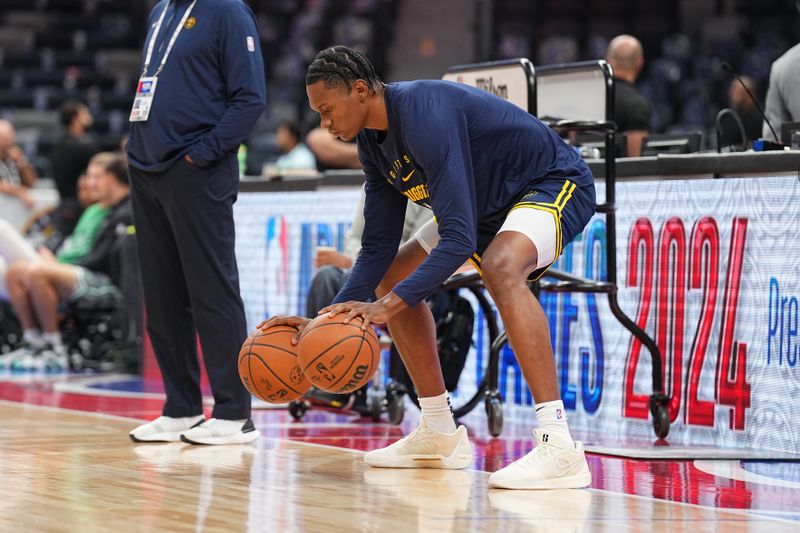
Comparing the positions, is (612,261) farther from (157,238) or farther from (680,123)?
(680,123)

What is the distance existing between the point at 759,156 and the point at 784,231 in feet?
1.15

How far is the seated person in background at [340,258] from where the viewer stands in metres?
5.91

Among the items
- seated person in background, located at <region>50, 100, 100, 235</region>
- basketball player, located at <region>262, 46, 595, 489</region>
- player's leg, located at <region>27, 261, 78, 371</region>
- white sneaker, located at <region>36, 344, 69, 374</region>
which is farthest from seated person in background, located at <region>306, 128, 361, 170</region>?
basketball player, located at <region>262, 46, 595, 489</region>

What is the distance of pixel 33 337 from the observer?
9.27 m

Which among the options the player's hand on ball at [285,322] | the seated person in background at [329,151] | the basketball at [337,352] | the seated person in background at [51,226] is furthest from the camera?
the seated person in background at [51,226]

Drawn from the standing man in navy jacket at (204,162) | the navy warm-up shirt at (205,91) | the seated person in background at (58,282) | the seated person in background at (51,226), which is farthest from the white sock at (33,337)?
the navy warm-up shirt at (205,91)

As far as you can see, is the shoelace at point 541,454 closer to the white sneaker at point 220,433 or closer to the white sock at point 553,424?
the white sock at point 553,424

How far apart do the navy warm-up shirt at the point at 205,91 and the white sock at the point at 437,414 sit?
1.31 metres

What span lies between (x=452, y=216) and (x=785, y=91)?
310cm

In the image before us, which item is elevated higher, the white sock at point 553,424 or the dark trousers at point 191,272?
the dark trousers at point 191,272

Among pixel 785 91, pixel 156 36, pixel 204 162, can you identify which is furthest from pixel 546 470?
pixel 785 91

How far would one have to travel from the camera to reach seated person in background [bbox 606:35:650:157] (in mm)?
7238

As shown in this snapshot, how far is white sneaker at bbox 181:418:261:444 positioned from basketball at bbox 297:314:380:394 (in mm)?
1231

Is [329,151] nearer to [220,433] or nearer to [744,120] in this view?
[744,120]
